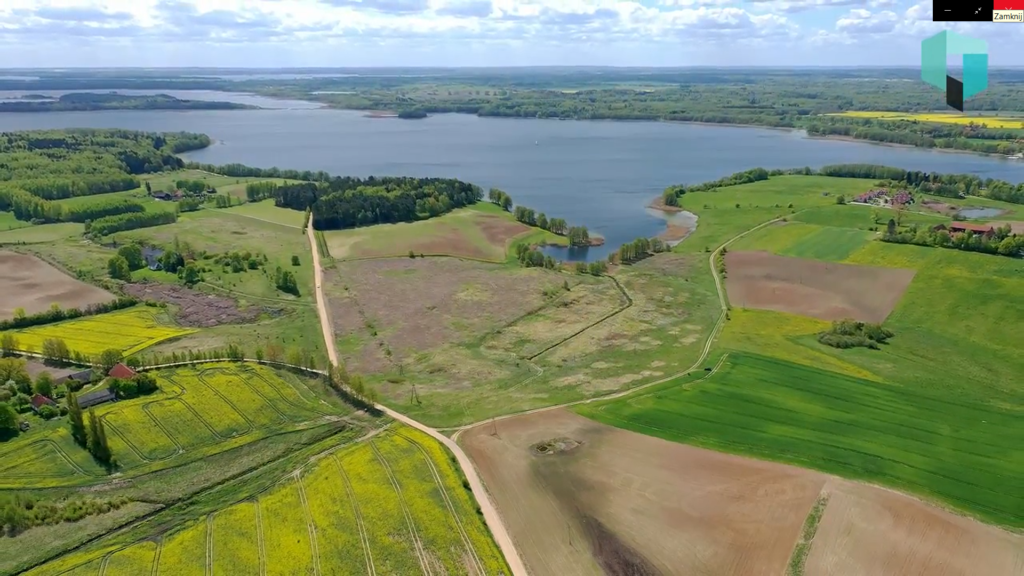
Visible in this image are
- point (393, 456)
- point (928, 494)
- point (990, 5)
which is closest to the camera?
point (990, 5)

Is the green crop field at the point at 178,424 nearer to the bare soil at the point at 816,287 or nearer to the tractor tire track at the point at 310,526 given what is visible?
the tractor tire track at the point at 310,526

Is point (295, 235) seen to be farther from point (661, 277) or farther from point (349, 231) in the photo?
point (661, 277)

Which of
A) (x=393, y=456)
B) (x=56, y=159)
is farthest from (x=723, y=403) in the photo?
(x=56, y=159)

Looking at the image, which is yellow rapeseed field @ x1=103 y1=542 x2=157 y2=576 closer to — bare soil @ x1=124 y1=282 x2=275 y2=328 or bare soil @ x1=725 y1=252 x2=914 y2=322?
bare soil @ x1=124 y1=282 x2=275 y2=328

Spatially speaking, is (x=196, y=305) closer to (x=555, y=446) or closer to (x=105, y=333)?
(x=105, y=333)

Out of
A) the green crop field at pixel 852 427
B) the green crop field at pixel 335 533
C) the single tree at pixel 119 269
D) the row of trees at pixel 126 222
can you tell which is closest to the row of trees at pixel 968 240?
the green crop field at pixel 852 427

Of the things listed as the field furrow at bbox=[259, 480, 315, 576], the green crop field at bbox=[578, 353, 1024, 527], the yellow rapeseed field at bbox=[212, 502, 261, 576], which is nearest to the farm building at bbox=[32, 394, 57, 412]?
the yellow rapeseed field at bbox=[212, 502, 261, 576]

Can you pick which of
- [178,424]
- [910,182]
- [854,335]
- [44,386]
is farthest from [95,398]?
[910,182]
